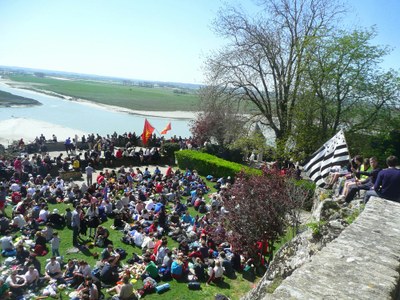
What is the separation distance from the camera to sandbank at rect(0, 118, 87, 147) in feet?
133

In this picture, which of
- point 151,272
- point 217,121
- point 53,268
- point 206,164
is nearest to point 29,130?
point 217,121

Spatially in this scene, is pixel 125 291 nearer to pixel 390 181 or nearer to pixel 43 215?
pixel 43 215

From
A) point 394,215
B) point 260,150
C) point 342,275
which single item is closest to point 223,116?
point 260,150

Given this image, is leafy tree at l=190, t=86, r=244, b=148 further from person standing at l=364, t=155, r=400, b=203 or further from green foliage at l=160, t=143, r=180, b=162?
person standing at l=364, t=155, r=400, b=203

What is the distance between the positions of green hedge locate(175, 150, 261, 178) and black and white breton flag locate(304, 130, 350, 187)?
42.5 ft

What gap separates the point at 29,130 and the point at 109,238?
3647 cm

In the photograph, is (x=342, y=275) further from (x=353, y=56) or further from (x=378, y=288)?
(x=353, y=56)

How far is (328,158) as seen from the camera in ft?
35.1

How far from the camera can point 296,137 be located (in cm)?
2388

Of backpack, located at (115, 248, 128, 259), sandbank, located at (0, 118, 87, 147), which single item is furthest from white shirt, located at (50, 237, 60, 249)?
sandbank, located at (0, 118, 87, 147)

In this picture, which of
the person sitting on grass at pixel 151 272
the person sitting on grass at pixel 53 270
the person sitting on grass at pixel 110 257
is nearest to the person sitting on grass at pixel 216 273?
the person sitting on grass at pixel 151 272

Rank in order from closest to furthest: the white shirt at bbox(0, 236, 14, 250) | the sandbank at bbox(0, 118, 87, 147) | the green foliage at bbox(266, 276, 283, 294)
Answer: the green foliage at bbox(266, 276, 283, 294) < the white shirt at bbox(0, 236, 14, 250) < the sandbank at bbox(0, 118, 87, 147)

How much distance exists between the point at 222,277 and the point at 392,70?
59.2ft

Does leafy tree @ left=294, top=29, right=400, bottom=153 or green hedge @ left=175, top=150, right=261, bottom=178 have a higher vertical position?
leafy tree @ left=294, top=29, right=400, bottom=153
